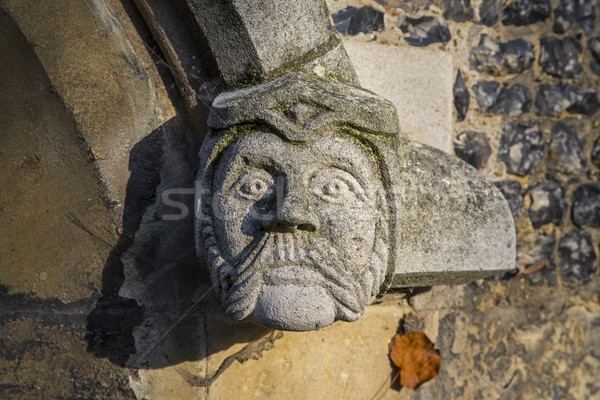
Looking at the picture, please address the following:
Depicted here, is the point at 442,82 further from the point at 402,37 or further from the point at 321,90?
the point at 321,90

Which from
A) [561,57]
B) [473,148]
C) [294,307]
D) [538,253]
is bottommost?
[538,253]

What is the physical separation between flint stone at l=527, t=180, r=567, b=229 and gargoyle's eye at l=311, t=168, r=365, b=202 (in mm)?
1197

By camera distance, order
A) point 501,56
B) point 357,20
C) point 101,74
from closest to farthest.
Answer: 1. point 101,74
2. point 357,20
3. point 501,56

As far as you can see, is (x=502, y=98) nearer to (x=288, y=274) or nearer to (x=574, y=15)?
(x=574, y=15)

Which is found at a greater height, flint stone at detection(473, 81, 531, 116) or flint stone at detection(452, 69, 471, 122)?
flint stone at detection(452, 69, 471, 122)

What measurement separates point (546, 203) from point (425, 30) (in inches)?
34.0

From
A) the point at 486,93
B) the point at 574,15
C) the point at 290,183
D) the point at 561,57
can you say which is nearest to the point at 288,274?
the point at 290,183

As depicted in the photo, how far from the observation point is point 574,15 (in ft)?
6.97

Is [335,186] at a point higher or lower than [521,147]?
higher

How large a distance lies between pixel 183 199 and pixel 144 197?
0.33ft

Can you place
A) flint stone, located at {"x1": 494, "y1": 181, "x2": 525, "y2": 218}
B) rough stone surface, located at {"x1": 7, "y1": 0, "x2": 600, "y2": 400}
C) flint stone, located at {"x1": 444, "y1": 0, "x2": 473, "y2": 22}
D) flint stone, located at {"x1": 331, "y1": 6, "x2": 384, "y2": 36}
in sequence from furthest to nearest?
flint stone, located at {"x1": 494, "y1": 181, "x2": 525, "y2": 218} < flint stone, located at {"x1": 444, "y1": 0, "x2": 473, "y2": 22} < flint stone, located at {"x1": 331, "y1": 6, "x2": 384, "y2": 36} < rough stone surface, located at {"x1": 7, "y1": 0, "x2": 600, "y2": 400}

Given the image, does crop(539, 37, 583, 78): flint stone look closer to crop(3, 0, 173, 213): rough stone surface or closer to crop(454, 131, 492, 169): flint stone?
crop(454, 131, 492, 169): flint stone

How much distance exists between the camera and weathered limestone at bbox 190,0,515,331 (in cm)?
108

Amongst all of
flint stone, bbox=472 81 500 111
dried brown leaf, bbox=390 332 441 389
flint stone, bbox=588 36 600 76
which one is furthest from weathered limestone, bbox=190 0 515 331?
flint stone, bbox=588 36 600 76
